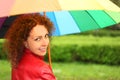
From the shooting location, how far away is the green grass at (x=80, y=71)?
1061 cm

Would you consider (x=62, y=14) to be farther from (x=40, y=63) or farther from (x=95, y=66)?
(x=95, y=66)

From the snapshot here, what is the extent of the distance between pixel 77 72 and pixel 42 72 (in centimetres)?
812

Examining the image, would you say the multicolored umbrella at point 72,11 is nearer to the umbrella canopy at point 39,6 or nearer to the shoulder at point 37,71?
the umbrella canopy at point 39,6

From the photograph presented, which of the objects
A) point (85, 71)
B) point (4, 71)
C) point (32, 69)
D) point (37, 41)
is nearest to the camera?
point (32, 69)

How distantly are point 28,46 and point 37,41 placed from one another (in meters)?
0.08

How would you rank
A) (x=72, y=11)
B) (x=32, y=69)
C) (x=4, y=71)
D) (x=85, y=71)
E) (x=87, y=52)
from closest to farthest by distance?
1. (x=32, y=69)
2. (x=72, y=11)
3. (x=4, y=71)
4. (x=85, y=71)
5. (x=87, y=52)

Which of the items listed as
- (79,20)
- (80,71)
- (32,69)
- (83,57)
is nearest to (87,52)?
(83,57)

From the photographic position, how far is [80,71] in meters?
11.6

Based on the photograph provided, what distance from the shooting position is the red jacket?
3.34 m

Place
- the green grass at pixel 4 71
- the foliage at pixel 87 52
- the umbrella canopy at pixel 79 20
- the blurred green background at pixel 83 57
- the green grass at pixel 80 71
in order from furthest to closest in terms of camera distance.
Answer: the foliage at pixel 87 52, the blurred green background at pixel 83 57, the green grass at pixel 80 71, the green grass at pixel 4 71, the umbrella canopy at pixel 79 20

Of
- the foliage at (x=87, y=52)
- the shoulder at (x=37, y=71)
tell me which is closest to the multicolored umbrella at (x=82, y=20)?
the shoulder at (x=37, y=71)

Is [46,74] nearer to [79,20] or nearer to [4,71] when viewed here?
[79,20]

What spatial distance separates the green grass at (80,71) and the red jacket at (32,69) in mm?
6808

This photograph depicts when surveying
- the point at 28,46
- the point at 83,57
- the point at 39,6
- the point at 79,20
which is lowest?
the point at 83,57
